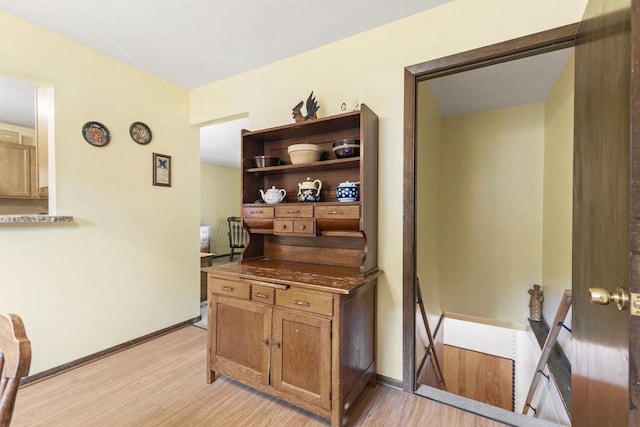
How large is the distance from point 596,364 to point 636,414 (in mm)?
386

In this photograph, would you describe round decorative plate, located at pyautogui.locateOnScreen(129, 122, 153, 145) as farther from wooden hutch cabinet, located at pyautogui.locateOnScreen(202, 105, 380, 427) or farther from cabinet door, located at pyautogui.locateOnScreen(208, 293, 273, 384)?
cabinet door, located at pyautogui.locateOnScreen(208, 293, 273, 384)

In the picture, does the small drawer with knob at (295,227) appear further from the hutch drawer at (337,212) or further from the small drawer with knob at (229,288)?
the small drawer with knob at (229,288)

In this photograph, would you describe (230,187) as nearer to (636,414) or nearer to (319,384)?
(319,384)

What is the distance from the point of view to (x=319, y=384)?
59.1 inches

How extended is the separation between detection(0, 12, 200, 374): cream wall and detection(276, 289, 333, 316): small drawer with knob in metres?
1.68

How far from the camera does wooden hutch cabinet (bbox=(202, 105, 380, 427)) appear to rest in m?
1.50

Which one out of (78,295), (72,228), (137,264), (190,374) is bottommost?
(190,374)

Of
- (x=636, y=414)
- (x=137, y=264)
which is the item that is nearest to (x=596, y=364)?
(x=636, y=414)

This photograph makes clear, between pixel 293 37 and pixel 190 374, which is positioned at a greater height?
pixel 293 37

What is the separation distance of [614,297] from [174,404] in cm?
217

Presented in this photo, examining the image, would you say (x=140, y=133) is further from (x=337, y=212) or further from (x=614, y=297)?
(x=614, y=297)

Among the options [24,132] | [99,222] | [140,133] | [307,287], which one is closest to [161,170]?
[140,133]

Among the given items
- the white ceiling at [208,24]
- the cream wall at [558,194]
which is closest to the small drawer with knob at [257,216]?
the white ceiling at [208,24]

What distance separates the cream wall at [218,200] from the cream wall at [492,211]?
17.8 feet
